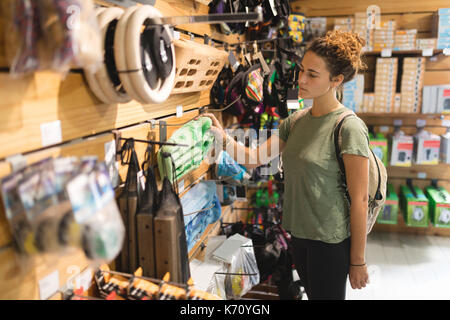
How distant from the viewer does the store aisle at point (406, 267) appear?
2.88 m

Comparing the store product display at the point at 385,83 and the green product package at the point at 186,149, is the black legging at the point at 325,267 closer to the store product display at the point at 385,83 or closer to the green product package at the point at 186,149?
the green product package at the point at 186,149

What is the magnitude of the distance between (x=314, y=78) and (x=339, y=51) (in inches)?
5.5

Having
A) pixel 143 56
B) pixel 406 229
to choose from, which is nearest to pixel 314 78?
pixel 143 56

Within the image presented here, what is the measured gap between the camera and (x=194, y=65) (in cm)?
157

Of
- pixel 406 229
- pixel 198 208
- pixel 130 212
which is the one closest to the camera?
pixel 130 212

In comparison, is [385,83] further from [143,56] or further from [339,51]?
[143,56]

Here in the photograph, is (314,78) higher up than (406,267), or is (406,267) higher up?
(314,78)

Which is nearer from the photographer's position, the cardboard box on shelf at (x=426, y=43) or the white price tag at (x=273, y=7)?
the white price tag at (x=273, y=7)

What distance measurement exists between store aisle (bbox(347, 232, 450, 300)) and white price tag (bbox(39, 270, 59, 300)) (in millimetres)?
2373

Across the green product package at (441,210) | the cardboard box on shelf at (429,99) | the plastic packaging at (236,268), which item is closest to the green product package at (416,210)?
the green product package at (441,210)

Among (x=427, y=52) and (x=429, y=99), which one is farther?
(x=429, y=99)

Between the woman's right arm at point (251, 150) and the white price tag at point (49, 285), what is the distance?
3.36 ft

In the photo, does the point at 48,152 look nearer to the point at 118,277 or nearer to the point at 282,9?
the point at 118,277

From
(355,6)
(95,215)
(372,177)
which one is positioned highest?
(355,6)
